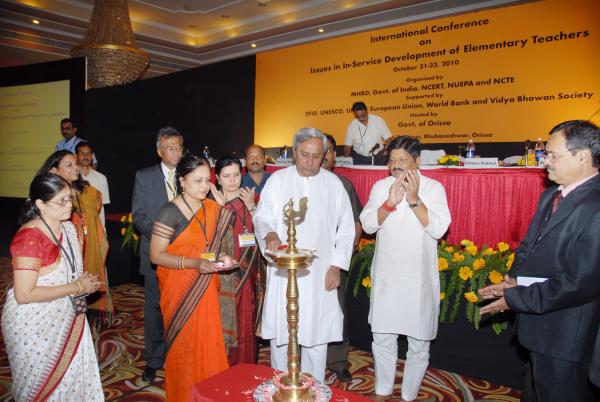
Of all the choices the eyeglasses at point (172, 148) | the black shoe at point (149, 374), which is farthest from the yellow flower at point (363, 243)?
the black shoe at point (149, 374)

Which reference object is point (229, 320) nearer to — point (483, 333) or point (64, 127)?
point (483, 333)

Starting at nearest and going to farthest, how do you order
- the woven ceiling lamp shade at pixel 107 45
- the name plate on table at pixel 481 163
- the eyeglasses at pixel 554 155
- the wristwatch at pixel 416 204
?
the eyeglasses at pixel 554 155 < the wristwatch at pixel 416 204 < the name plate on table at pixel 481 163 < the woven ceiling lamp shade at pixel 107 45

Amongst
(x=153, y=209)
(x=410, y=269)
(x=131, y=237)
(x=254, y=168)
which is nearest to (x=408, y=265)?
(x=410, y=269)

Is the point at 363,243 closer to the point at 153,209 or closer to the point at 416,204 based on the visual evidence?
the point at 416,204

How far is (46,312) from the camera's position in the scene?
2051 mm

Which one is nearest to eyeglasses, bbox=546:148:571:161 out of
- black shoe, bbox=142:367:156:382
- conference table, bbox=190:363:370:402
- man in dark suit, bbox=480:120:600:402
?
man in dark suit, bbox=480:120:600:402

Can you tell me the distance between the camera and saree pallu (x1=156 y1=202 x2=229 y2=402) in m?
→ 2.38

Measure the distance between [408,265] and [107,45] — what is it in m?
4.92

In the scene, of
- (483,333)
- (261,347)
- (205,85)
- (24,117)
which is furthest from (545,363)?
(205,85)

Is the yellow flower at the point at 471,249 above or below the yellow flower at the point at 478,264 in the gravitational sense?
above

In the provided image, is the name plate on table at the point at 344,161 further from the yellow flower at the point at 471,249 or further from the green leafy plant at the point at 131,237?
the green leafy plant at the point at 131,237

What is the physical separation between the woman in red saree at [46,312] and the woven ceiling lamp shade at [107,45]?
413cm

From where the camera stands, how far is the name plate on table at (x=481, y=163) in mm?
4008

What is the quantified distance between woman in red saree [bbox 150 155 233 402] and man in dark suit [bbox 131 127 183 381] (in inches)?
31.1
